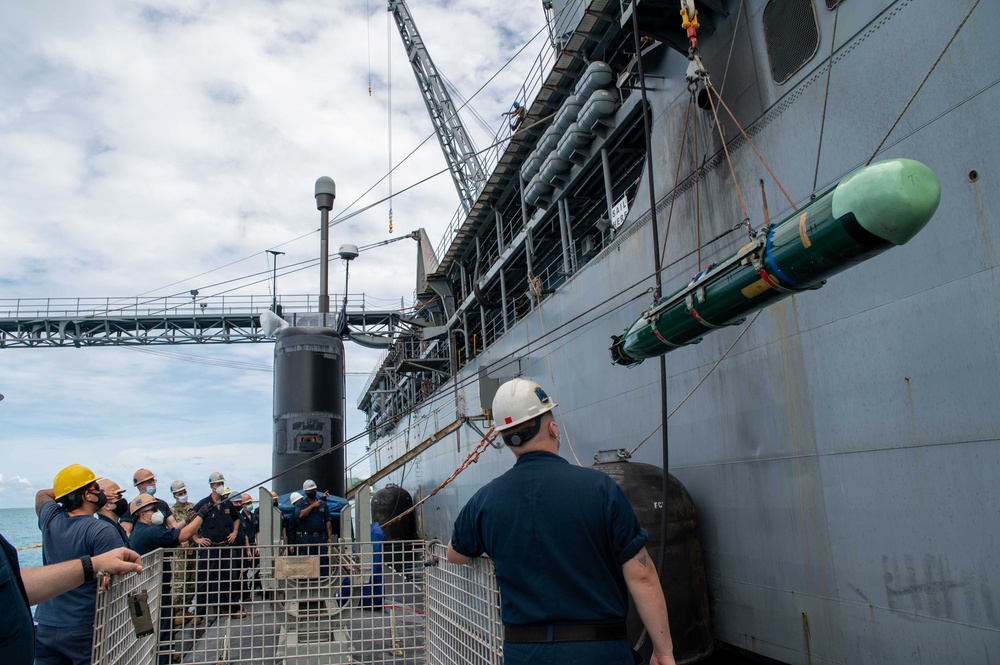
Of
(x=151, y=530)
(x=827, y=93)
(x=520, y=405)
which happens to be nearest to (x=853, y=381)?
(x=827, y=93)

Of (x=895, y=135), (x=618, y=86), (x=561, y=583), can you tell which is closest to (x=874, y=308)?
(x=895, y=135)

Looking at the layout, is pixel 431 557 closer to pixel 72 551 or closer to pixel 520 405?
pixel 520 405

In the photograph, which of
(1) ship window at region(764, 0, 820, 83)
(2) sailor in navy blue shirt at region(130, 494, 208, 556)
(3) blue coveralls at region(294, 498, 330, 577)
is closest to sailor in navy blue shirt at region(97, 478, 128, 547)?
(2) sailor in navy blue shirt at region(130, 494, 208, 556)

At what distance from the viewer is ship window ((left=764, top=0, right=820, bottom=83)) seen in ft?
21.2

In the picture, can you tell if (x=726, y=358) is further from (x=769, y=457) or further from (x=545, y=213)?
(x=545, y=213)

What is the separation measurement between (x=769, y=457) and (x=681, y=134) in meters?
4.20

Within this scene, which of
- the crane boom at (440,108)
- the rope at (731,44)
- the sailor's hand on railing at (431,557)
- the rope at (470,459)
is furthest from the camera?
the crane boom at (440,108)

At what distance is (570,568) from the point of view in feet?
7.98

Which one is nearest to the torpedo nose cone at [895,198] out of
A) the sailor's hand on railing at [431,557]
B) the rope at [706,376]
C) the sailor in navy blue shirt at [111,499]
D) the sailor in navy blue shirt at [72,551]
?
the rope at [706,376]

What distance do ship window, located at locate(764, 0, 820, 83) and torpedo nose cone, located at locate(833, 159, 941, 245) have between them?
10.8ft

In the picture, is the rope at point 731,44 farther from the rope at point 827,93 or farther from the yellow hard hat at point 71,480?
the yellow hard hat at point 71,480

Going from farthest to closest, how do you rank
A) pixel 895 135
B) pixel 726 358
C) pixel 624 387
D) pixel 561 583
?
pixel 624 387 → pixel 726 358 → pixel 895 135 → pixel 561 583

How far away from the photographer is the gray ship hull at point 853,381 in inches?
→ 184

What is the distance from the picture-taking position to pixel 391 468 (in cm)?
1605
